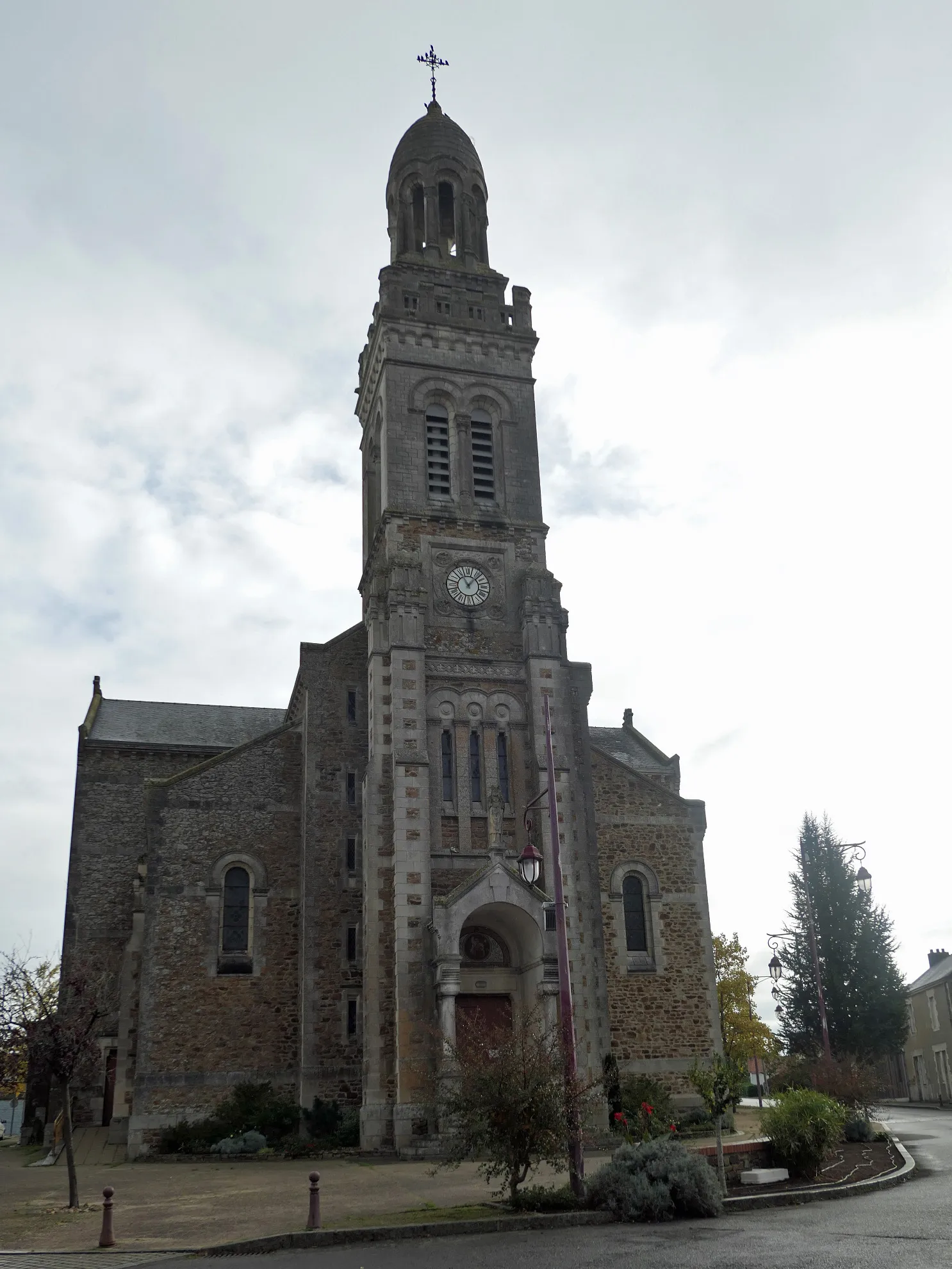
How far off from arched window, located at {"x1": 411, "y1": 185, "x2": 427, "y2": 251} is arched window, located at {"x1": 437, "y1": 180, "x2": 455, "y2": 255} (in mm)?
688

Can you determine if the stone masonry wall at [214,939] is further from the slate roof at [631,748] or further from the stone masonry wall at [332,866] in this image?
the slate roof at [631,748]

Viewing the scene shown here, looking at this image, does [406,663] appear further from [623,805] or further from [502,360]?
[502,360]

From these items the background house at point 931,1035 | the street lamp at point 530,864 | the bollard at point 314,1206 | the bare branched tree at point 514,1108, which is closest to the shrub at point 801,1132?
the bare branched tree at point 514,1108

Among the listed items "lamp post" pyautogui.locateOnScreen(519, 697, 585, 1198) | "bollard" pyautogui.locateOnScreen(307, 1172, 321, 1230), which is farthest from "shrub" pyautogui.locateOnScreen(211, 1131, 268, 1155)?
"bollard" pyautogui.locateOnScreen(307, 1172, 321, 1230)

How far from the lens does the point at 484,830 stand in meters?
27.2

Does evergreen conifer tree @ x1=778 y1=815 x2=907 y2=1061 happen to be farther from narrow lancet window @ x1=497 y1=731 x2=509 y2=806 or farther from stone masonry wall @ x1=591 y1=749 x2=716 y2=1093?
narrow lancet window @ x1=497 y1=731 x2=509 y2=806

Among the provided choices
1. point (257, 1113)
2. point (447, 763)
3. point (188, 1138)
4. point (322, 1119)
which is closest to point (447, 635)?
point (447, 763)

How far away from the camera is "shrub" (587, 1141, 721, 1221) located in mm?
13391

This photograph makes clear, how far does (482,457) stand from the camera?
1268 inches

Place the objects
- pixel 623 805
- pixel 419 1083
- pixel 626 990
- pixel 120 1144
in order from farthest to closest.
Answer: pixel 623 805 < pixel 626 990 < pixel 120 1144 < pixel 419 1083

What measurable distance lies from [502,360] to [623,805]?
14.4 metres

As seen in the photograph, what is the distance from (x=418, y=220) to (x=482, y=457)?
32.4 ft

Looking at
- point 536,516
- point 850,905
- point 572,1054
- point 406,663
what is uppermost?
point 536,516

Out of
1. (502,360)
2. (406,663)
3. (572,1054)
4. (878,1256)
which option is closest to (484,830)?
(406,663)
